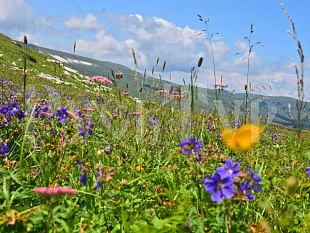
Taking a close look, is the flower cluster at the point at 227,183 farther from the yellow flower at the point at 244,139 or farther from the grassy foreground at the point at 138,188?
the yellow flower at the point at 244,139

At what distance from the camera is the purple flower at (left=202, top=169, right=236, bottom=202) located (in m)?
2.07

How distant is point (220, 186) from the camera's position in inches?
83.0

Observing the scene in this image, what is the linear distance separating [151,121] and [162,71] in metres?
0.80

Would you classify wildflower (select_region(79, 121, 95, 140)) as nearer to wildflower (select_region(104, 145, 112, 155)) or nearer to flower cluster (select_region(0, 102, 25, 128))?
wildflower (select_region(104, 145, 112, 155))

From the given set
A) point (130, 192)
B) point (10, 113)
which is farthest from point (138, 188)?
point (10, 113)

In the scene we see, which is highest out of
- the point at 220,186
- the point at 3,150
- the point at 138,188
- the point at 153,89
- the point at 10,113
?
the point at 153,89

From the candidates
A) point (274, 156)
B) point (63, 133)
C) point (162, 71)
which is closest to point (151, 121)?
point (162, 71)

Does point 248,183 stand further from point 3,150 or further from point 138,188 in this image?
point 3,150

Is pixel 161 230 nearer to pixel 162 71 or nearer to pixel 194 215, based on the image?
pixel 194 215

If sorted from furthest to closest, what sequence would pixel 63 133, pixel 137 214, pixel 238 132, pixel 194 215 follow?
pixel 238 132 → pixel 63 133 → pixel 137 214 → pixel 194 215

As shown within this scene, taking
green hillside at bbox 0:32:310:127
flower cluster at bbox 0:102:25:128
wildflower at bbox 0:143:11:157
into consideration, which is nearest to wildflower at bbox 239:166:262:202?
green hillside at bbox 0:32:310:127

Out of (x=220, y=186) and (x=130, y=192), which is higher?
(x=220, y=186)

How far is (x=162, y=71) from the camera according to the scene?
5586mm

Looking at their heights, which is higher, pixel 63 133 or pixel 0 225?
pixel 63 133
